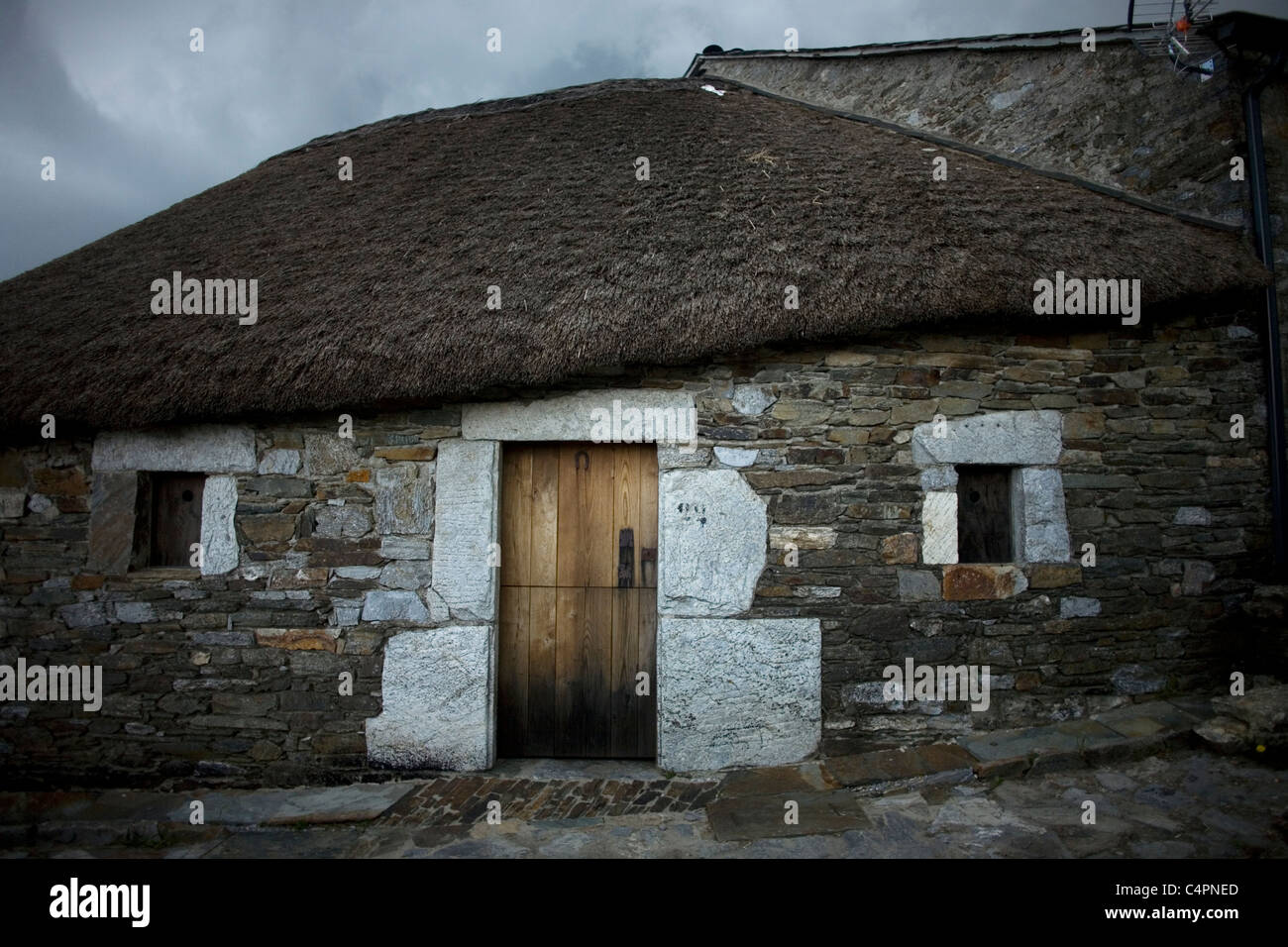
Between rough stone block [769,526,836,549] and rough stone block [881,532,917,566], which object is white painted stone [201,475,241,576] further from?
rough stone block [881,532,917,566]

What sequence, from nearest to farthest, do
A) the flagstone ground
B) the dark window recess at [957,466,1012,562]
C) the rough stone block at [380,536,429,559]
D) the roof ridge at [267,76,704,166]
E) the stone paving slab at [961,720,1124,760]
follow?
the flagstone ground < the stone paving slab at [961,720,1124,760] < the rough stone block at [380,536,429,559] < the dark window recess at [957,466,1012,562] < the roof ridge at [267,76,704,166]

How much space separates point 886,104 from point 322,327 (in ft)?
19.7

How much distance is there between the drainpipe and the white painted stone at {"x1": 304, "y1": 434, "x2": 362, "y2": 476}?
17.5ft

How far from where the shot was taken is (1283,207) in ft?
13.4

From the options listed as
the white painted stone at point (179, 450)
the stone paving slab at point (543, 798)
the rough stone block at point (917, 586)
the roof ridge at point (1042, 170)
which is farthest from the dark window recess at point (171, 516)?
the roof ridge at point (1042, 170)

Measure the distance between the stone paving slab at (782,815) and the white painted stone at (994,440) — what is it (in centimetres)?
179

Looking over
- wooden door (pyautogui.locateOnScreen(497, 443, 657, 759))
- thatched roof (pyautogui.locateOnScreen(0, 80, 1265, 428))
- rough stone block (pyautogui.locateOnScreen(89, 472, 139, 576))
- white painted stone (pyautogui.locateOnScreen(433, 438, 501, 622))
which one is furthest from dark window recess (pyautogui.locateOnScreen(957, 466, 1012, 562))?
rough stone block (pyautogui.locateOnScreen(89, 472, 139, 576))

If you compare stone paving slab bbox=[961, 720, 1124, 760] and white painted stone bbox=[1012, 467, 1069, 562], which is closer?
stone paving slab bbox=[961, 720, 1124, 760]

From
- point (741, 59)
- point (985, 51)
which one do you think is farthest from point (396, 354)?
point (741, 59)

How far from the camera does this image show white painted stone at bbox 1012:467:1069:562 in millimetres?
3535

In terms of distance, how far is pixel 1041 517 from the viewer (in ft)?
11.6

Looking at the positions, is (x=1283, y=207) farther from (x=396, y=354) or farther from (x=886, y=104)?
(x=396, y=354)

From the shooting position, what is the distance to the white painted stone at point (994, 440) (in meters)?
3.47

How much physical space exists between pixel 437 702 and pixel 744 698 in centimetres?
166
